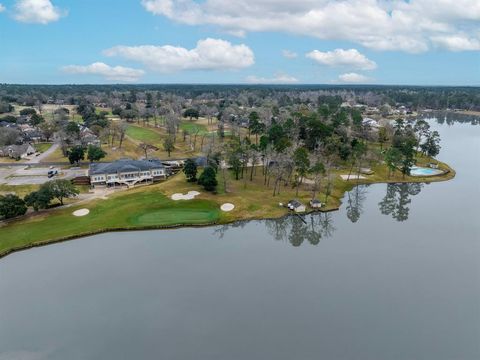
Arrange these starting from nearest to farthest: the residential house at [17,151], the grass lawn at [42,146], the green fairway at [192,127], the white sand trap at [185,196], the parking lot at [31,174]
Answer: the white sand trap at [185,196] < the parking lot at [31,174] < the residential house at [17,151] < the grass lawn at [42,146] < the green fairway at [192,127]

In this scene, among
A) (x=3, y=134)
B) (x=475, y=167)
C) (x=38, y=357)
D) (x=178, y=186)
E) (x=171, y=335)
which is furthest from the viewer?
(x=3, y=134)

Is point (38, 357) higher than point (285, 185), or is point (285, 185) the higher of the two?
point (285, 185)

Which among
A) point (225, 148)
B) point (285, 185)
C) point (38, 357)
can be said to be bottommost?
point (38, 357)

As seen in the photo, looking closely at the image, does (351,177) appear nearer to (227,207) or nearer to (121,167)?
(227,207)

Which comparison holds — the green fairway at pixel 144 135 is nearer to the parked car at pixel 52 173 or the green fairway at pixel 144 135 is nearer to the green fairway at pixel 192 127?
the green fairway at pixel 192 127

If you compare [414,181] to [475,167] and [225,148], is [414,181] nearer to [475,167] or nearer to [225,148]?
[475,167]

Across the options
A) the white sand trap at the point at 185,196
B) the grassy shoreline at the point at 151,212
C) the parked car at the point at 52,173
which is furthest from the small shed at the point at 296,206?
the parked car at the point at 52,173

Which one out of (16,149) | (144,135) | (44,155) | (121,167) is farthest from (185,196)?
(144,135)

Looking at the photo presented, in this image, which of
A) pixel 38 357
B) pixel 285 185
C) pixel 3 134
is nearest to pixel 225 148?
pixel 285 185
